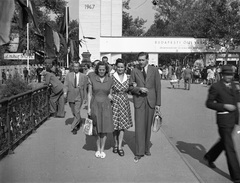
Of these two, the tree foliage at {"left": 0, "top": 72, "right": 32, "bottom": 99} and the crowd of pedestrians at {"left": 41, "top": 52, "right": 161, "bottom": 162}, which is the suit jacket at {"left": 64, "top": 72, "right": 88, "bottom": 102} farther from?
the crowd of pedestrians at {"left": 41, "top": 52, "right": 161, "bottom": 162}

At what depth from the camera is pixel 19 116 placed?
762 cm

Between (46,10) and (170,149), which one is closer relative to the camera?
(170,149)

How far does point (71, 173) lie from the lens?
5.58 metres

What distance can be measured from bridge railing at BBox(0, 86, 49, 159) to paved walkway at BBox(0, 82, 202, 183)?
0.22 m

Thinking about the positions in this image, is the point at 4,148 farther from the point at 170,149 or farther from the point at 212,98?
the point at 212,98

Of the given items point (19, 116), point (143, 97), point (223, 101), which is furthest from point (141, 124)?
point (19, 116)

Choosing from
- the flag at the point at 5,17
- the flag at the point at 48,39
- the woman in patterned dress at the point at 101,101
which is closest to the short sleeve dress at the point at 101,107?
the woman in patterned dress at the point at 101,101

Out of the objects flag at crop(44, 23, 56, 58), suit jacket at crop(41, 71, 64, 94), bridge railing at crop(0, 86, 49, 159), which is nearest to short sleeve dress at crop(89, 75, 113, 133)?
bridge railing at crop(0, 86, 49, 159)

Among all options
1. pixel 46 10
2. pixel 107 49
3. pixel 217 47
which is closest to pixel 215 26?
pixel 217 47

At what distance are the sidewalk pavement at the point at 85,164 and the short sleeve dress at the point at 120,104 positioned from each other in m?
0.60

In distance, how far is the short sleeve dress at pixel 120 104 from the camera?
669 cm

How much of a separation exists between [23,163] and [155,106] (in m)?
2.49

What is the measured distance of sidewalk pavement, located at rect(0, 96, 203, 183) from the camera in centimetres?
538

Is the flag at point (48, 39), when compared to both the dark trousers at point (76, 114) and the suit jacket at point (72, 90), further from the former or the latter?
the dark trousers at point (76, 114)
